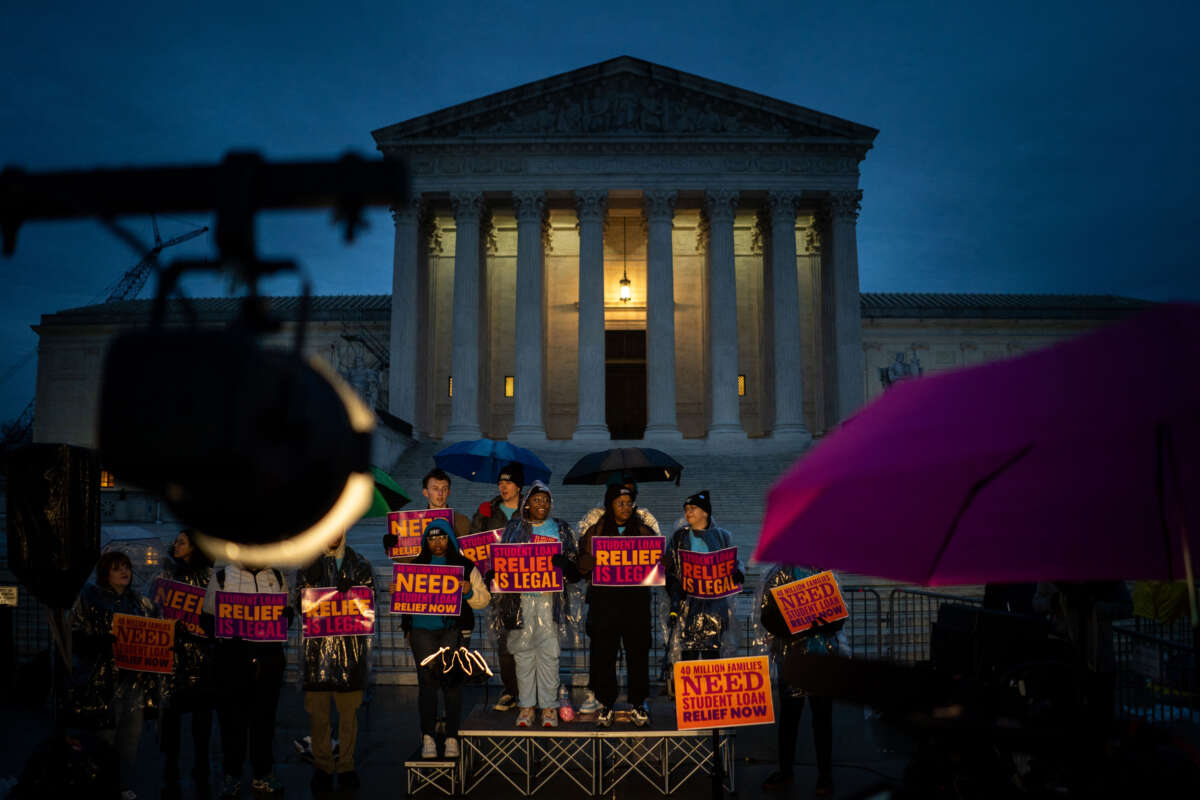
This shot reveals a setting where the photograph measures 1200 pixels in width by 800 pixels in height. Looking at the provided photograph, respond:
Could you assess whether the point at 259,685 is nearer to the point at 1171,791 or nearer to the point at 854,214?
the point at 1171,791

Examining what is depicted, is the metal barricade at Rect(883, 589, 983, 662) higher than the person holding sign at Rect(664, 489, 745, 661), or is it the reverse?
the person holding sign at Rect(664, 489, 745, 661)

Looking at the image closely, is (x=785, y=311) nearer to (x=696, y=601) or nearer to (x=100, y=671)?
(x=696, y=601)

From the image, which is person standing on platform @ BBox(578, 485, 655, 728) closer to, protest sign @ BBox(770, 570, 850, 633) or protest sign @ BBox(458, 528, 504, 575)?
protest sign @ BBox(458, 528, 504, 575)

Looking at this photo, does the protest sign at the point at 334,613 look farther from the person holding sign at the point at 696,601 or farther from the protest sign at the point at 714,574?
the protest sign at the point at 714,574

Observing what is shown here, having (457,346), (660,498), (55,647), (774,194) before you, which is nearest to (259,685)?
(55,647)

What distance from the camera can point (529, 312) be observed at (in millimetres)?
31406

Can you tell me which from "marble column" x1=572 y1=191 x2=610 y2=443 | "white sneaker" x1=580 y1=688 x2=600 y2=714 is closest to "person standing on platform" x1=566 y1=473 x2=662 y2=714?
"white sneaker" x1=580 y1=688 x2=600 y2=714

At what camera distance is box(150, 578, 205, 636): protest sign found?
7.45m

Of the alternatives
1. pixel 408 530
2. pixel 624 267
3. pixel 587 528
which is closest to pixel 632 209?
pixel 624 267

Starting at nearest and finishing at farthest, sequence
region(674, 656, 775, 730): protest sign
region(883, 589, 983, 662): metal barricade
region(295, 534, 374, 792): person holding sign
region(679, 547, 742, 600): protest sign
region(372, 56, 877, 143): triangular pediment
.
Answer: region(674, 656, 775, 730): protest sign, region(295, 534, 374, 792): person holding sign, region(679, 547, 742, 600): protest sign, region(883, 589, 983, 662): metal barricade, region(372, 56, 877, 143): triangular pediment

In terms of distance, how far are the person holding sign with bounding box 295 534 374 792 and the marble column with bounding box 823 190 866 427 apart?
26.3 meters

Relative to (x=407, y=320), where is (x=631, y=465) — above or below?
below

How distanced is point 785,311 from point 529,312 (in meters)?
9.61

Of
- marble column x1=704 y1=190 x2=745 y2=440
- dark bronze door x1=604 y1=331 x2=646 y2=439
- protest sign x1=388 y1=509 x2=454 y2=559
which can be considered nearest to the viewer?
protest sign x1=388 y1=509 x2=454 y2=559
